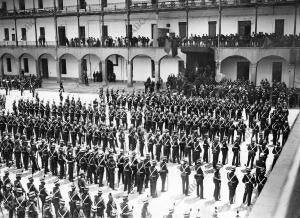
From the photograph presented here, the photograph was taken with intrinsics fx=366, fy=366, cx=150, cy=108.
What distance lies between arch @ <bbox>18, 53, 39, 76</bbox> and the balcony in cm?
464

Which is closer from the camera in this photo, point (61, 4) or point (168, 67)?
point (168, 67)

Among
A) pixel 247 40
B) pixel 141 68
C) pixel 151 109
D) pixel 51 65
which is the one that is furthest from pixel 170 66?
pixel 51 65

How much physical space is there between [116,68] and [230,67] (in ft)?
37.8

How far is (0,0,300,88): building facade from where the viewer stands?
2734cm

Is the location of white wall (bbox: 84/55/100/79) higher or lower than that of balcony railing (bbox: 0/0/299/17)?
lower

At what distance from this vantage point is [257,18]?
28391mm

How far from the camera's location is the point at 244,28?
29266 mm

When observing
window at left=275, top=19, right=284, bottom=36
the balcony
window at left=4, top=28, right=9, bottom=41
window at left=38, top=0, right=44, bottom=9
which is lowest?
window at left=275, top=19, right=284, bottom=36

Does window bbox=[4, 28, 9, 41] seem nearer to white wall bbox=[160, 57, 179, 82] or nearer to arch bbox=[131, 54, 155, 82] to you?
arch bbox=[131, 54, 155, 82]

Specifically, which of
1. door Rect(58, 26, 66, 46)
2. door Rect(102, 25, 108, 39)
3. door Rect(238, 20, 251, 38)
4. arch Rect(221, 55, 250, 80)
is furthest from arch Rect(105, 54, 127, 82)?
door Rect(238, 20, 251, 38)

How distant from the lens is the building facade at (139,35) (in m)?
27.3

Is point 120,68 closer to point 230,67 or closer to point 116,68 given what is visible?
point 116,68

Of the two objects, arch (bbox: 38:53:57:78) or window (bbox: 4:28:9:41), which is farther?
window (bbox: 4:28:9:41)

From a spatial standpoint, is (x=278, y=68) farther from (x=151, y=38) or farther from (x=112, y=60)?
(x=112, y=60)
